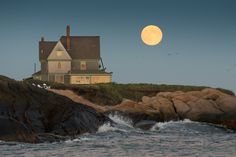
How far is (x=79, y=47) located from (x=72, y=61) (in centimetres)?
254

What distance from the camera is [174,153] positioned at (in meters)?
15.6

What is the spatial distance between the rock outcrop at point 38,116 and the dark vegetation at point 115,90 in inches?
758

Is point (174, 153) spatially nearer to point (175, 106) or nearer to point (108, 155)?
point (108, 155)

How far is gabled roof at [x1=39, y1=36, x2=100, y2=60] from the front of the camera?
70.6m

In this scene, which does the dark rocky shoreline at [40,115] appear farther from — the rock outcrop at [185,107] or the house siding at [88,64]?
the house siding at [88,64]

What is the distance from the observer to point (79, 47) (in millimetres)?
71375

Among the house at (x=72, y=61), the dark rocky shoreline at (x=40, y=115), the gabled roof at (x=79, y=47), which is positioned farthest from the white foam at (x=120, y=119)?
the gabled roof at (x=79, y=47)

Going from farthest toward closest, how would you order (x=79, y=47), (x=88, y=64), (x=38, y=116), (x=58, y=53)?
(x=79, y=47) → (x=88, y=64) → (x=58, y=53) → (x=38, y=116)

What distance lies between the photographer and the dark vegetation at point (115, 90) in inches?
1624

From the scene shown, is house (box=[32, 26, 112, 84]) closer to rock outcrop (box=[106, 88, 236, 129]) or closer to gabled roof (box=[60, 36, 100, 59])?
gabled roof (box=[60, 36, 100, 59])

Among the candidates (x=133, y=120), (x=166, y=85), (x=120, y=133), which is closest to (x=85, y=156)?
(x=120, y=133)

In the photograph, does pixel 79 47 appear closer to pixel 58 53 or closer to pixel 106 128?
pixel 58 53

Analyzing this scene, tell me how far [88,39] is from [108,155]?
190 feet

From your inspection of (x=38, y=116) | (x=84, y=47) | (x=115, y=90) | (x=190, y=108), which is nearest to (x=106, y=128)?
(x=38, y=116)
